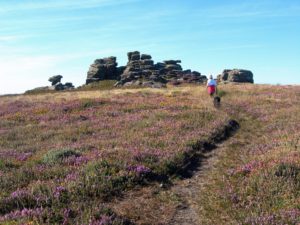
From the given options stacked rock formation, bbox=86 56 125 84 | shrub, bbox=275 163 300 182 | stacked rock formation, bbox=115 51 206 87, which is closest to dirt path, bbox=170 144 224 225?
shrub, bbox=275 163 300 182

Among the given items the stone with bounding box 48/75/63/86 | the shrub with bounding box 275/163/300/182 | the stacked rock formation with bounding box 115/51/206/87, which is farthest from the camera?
the stone with bounding box 48/75/63/86

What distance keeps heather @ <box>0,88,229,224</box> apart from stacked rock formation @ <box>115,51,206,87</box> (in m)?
57.9

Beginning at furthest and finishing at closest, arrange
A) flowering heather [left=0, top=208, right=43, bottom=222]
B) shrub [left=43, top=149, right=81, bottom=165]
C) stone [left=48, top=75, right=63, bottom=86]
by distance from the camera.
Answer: stone [left=48, top=75, right=63, bottom=86]
shrub [left=43, top=149, right=81, bottom=165]
flowering heather [left=0, top=208, right=43, bottom=222]

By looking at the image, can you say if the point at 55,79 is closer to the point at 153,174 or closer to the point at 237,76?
the point at 237,76

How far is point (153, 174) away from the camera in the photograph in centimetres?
1373

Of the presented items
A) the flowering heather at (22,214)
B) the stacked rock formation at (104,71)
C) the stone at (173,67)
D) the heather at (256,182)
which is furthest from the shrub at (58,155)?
the stone at (173,67)

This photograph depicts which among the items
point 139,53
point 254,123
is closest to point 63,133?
point 254,123

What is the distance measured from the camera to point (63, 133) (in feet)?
76.6

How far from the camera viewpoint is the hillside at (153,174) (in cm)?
1002

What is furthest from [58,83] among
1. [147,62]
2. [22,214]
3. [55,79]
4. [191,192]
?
[22,214]

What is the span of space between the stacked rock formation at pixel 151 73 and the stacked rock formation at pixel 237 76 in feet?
21.9

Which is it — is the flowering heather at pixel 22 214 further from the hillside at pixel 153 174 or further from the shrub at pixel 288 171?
the shrub at pixel 288 171

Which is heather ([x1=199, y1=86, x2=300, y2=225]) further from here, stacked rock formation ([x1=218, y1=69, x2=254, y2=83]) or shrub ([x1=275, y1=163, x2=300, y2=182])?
stacked rock formation ([x1=218, y1=69, x2=254, y2=83])

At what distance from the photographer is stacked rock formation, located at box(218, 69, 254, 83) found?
9956 centimetres
